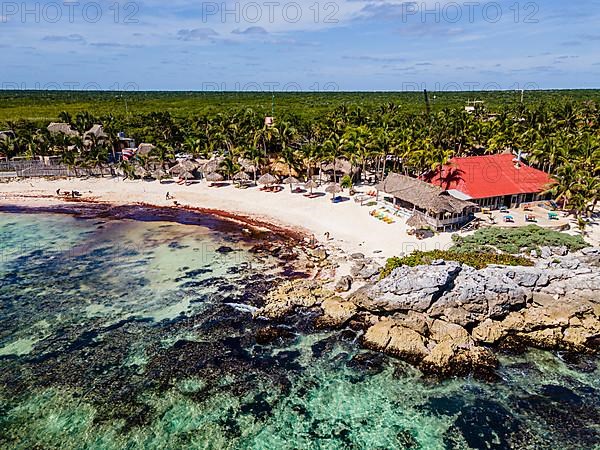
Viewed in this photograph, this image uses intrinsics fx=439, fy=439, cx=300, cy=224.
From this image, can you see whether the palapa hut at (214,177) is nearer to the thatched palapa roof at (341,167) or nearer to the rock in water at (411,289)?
the thatched palapa roof at (341,167)

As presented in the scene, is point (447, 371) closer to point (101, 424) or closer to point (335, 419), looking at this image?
point (335, 419)

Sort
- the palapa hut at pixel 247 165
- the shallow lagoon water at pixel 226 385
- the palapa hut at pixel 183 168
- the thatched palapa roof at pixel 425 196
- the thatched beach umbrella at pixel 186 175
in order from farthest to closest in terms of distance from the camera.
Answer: the thatched beach umbrella at pixel 186 175
the palapa hut at pixel 183 168
the palapa hut at pixel 247 165
the thatched palapa roof at pixel 425 196
the shallow lagoon water at pixel 226 385

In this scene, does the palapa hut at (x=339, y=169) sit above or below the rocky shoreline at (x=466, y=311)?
above

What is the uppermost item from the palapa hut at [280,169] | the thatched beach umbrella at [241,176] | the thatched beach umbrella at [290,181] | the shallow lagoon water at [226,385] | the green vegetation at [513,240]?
the palapa hut at [280,169]

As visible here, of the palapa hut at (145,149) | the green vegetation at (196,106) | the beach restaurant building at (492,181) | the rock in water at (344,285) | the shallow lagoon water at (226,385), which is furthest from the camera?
the green vegetation at (196,106)

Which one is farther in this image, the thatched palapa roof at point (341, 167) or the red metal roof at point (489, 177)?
the thatched palapa roof at point (341, 167)

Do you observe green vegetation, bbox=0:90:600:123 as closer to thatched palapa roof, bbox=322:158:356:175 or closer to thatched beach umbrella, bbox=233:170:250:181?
thatched beach umbrella, bbox=233:170:250:181

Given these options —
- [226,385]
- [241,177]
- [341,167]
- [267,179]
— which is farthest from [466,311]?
[241,177]

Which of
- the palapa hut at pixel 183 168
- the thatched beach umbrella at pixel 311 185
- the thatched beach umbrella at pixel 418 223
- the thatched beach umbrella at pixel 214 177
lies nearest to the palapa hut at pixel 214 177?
the thatched beach umbrella at pixel 214 177
